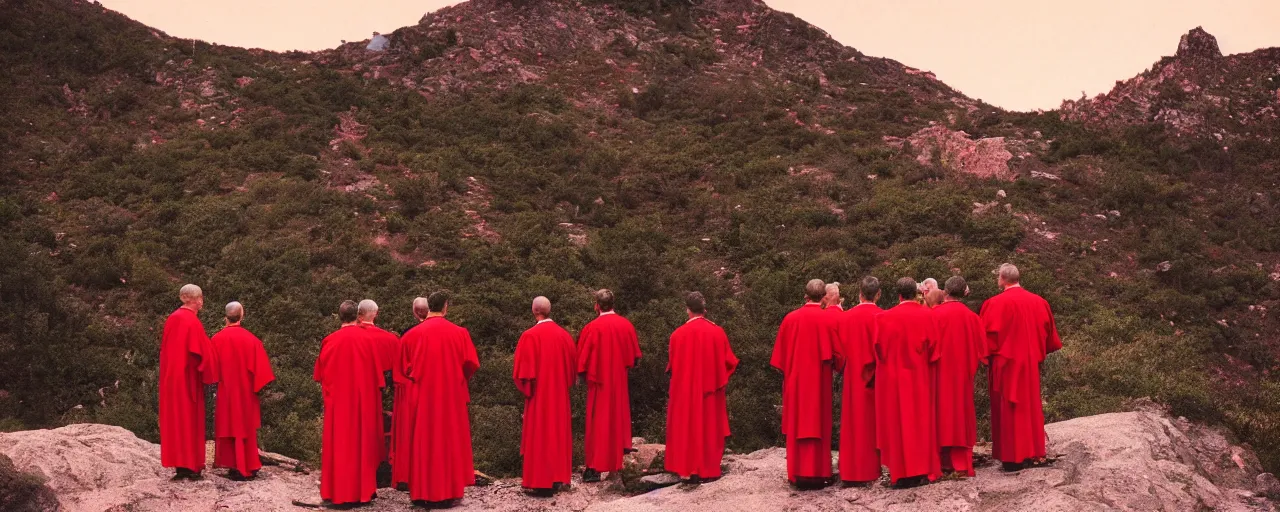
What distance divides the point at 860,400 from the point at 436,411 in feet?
15.1

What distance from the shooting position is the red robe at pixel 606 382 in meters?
11.1

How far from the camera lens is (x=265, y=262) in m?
22.1

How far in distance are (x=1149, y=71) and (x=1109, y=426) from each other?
2639 cm

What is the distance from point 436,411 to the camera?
1035 cm

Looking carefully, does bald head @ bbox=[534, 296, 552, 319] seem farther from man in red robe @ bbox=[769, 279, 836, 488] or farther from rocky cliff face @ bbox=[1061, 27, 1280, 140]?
rocky cliff face @ bbox=[1061, 27, 1280, 140]

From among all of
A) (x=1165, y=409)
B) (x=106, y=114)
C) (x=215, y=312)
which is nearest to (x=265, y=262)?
(x=215, y=312)

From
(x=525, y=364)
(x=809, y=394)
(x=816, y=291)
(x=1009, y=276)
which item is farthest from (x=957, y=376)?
(x=525, y=364)

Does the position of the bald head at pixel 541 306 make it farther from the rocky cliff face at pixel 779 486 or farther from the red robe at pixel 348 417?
the rocky cliff face at pixel 779 486

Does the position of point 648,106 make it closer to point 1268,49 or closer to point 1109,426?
point 1268,49

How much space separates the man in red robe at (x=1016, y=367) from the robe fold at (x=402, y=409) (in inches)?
246

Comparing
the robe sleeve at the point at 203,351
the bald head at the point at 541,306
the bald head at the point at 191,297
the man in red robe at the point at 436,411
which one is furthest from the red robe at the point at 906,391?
the bald head at the point at 191,297

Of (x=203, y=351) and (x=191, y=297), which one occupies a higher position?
(x=191, y=297)

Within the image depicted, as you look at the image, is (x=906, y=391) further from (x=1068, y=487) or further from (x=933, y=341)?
(x=1068, y=487)

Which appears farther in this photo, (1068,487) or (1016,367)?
(1016,367)
